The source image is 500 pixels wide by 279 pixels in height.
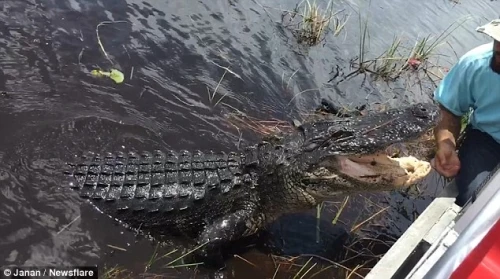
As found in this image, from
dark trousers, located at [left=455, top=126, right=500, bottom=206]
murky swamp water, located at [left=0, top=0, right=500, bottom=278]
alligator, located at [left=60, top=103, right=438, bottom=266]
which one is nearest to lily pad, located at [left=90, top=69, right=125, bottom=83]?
murky swamp water, located at [left=0, top=0, right=500, bottom=278]

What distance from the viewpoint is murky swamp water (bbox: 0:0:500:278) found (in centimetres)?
336

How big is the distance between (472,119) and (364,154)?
0.95 m

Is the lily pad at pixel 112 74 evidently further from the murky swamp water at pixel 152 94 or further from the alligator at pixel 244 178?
the alligator at pixel 244 178

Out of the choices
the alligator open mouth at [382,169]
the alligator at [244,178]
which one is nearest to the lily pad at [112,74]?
the alligator at [244,178]

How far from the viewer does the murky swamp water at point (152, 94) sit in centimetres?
336

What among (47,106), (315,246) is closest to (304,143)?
(315,246)

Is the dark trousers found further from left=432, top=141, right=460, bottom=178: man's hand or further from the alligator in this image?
the alligator

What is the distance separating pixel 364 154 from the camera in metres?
3.40

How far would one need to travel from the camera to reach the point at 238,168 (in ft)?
12.1

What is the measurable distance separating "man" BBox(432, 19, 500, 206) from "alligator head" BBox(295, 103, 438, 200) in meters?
0.19

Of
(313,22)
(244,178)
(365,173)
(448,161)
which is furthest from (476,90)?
(313,22)

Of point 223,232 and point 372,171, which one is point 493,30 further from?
point 223,232

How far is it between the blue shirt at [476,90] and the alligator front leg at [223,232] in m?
1.64

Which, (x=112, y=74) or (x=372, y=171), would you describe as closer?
(x=372, y=171)
